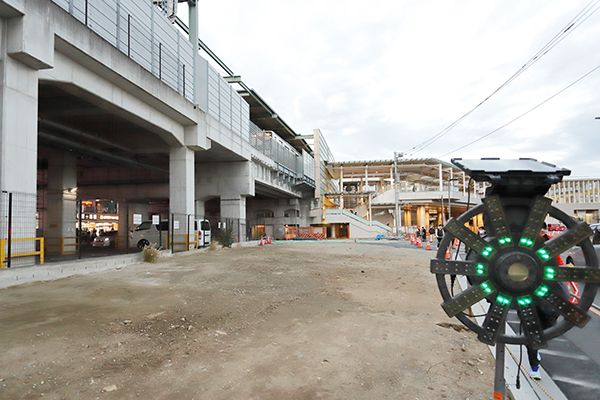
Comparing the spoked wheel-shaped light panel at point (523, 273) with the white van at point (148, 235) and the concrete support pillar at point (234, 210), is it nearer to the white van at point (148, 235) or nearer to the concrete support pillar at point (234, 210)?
the white van at point (148, 235)

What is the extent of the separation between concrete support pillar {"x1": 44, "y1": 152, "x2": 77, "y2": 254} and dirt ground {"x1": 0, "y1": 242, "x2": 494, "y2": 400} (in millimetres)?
13086

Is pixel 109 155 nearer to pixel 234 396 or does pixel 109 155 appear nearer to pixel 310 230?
pixel 234 396

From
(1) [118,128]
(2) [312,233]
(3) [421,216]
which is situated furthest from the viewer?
(3) [421,216]

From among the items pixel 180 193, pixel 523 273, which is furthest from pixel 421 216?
pixel 523 273

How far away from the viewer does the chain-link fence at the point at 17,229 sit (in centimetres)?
937

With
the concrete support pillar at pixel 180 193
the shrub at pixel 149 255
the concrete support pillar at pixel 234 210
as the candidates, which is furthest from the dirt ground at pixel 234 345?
the concrete support pillar at pixel 234 210

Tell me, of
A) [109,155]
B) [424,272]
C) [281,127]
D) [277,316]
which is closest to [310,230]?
[281,127]

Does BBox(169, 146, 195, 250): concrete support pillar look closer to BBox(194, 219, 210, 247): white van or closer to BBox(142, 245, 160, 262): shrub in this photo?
BBox(194, 219, 210, 247): white van

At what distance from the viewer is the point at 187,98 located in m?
18.9

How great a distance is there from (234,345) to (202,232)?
56.2 feet

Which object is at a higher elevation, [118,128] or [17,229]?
[118,128]

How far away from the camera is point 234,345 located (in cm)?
475

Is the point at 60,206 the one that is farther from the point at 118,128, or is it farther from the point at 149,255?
the point at 149,255

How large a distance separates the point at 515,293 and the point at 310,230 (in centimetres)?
4087
